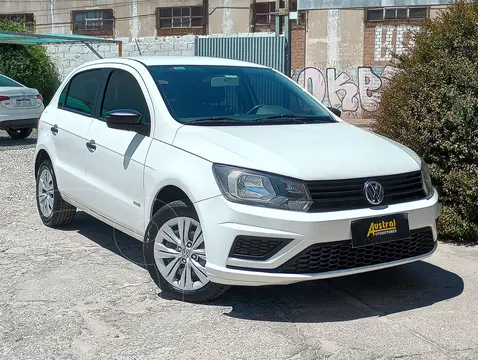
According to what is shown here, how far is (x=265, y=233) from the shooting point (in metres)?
4.24

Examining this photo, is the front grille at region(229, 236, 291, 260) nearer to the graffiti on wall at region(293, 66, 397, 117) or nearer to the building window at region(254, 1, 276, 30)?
the graffiti on wall at region(293, 66, 397, 117)

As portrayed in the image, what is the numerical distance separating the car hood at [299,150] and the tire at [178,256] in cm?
46

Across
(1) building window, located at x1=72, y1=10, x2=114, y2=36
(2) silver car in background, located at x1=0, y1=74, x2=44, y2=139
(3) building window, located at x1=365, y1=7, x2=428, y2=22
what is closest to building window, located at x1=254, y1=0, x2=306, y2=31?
(1) building window, located at x1=72, y1=10, x2=114, y2=36

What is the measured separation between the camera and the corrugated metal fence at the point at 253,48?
67.2 feet

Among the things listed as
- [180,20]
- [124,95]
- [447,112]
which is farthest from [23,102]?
[180,20]

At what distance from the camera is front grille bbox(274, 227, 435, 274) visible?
14.2ft

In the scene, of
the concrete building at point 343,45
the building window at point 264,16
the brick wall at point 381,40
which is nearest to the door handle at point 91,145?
the concrete building at point 343,45

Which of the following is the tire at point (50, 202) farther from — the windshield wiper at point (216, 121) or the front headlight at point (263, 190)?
the front headlight at point (263, 190)

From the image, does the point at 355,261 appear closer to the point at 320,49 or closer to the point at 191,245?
the point at 191,245

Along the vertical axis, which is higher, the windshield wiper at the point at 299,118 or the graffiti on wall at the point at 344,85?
the windshield wiper at the point at 299,118

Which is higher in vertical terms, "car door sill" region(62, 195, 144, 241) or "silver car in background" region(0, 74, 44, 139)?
"silver car in background" region(0, 74, 44, 139)

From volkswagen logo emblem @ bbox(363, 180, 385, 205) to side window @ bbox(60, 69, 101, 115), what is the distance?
2.78 metres

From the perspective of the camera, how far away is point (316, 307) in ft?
15.6

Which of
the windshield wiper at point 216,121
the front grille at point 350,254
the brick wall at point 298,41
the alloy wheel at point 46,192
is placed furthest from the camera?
the brick wall at point 298,41
